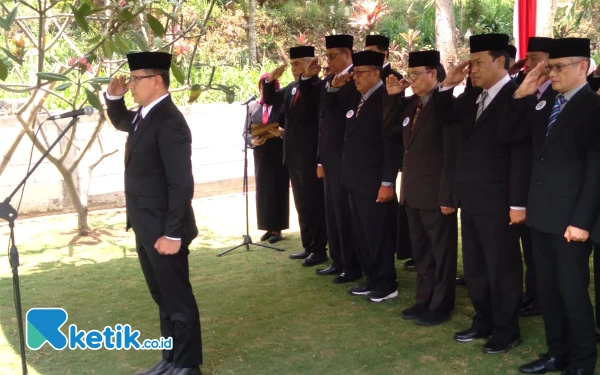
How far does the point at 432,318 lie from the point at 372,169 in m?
1.12

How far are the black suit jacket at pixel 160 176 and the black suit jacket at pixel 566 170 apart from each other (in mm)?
1734

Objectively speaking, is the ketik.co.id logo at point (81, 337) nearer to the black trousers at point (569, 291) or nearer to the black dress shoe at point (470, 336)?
the black dress shoe at point (470, 336)

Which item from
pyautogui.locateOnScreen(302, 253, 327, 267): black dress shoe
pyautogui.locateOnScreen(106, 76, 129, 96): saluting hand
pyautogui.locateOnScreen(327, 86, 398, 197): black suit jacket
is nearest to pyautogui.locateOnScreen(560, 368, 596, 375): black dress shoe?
pyautogui.locateOnScreen(327, 86, 398, 197): black suit jacket

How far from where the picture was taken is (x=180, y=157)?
12.1ft

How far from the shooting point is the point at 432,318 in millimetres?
4688

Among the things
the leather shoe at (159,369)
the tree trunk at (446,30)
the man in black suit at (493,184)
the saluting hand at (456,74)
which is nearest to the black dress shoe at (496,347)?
the man in black suit at (493,184)

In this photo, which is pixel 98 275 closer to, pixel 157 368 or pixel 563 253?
pixel 157 368

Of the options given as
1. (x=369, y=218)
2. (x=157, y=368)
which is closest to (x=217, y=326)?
(x=157, y=368)

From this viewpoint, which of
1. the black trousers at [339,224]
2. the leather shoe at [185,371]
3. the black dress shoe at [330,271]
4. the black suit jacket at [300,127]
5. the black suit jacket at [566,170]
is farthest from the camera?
the black suit jacket at [300,127]

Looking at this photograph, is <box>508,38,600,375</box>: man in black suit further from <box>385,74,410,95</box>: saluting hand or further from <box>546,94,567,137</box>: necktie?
<box>385,74,410,95</box>: saluting hand

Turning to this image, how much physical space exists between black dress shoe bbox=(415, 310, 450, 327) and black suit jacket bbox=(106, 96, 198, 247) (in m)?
1.69

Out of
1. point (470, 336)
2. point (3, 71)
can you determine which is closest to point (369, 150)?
point (470, 336)

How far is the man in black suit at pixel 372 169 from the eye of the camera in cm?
512

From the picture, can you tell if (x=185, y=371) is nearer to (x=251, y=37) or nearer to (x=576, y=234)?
(x=576, y=234)
